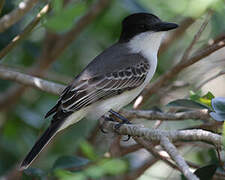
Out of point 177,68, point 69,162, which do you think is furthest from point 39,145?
point 177,68

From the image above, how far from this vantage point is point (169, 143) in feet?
8.39

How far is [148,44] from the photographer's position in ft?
13.5

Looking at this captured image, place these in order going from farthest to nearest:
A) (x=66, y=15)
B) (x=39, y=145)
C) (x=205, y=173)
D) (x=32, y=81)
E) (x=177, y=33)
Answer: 1. (x=177, y=33)
2. (x=32, y=81)
3. (x=39, y=145)
4. (x=205, y=173)
5. (x=66, y=15)

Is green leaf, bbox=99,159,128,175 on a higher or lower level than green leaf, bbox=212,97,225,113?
higher

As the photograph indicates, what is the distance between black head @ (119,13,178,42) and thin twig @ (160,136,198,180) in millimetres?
1481

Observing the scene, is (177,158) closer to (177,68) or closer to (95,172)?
(95,172)

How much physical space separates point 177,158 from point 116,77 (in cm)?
159

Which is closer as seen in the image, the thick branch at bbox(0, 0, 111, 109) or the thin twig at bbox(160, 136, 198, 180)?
the thin twig at bbox(160, 136, 198, 180)

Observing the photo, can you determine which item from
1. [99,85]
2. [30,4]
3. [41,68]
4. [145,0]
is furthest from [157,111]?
[41,68]

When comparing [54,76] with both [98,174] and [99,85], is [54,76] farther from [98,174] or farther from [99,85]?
[98,174]

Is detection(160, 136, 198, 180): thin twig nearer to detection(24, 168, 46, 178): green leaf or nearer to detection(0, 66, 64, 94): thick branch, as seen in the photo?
detection(24, 168, 46, 178): green leaf

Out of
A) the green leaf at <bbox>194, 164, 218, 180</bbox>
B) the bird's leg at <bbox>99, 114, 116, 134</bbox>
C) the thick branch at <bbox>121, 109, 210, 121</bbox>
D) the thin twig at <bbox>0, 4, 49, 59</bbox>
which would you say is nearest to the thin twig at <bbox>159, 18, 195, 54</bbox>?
the bird's leg at <bbox>99, 114, 116, 134</bbox>

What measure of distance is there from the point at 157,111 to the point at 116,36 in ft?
6.55

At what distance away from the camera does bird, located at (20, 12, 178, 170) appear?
3.50 metres
